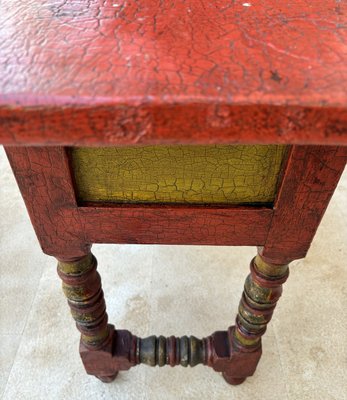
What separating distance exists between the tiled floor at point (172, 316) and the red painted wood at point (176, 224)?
531 mm

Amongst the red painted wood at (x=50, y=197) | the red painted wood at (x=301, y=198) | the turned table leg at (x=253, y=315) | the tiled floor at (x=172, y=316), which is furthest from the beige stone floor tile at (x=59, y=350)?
the red painted wood at (x=301, y=198)

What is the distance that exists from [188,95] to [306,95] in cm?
10

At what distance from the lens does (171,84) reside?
34 cm

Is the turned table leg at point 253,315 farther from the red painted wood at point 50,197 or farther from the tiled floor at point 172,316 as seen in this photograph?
the red painted wood at point 50,197

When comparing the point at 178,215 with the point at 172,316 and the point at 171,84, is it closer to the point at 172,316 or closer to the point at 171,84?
the point at 171,84

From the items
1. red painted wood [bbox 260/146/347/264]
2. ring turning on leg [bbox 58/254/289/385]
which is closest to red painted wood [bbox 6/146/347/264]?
red painted wood [bbox 260/146/347/264]

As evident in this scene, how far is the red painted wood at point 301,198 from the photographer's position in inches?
18.8

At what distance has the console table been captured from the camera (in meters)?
0.33

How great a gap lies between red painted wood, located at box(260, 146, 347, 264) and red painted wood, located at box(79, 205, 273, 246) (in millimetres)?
23

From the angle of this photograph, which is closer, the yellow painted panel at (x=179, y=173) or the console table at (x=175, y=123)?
the console table at (x=175, y=123)

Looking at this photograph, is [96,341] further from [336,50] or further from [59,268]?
[336,50]

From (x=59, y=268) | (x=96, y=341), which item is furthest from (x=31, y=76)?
(x=96, y=341)

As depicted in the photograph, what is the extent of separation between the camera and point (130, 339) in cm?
91

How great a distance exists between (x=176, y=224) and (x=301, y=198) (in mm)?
184
